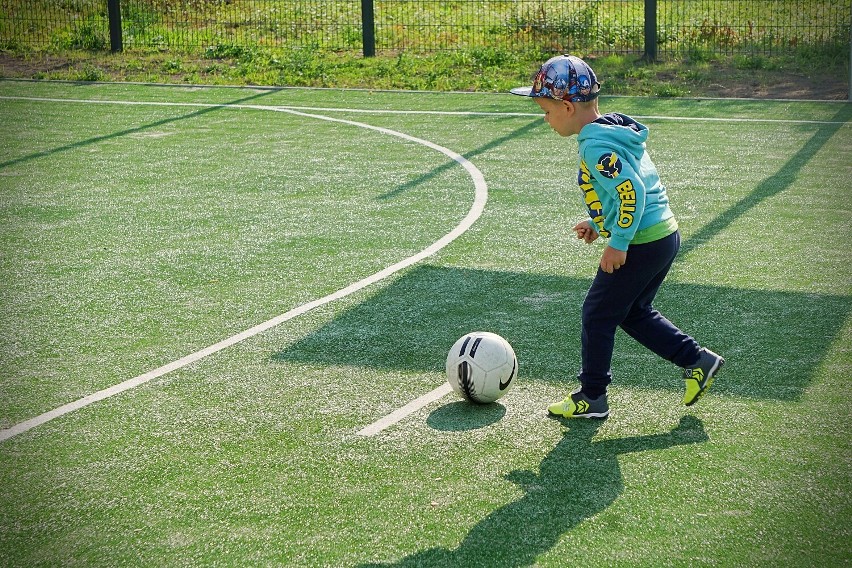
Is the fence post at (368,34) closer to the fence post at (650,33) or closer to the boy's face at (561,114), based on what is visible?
the fence post at (650,33)

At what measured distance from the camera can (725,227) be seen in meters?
8.57

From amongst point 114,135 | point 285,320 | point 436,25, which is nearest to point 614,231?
point 285,320

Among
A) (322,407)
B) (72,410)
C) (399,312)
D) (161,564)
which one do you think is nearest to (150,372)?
(72,410)

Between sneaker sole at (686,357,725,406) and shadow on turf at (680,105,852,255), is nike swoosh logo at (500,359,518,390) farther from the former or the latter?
shadow on turf at (680,105,852,255)

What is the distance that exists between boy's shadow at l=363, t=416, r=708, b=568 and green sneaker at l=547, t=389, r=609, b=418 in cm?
5

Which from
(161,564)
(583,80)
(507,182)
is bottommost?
(161,564)

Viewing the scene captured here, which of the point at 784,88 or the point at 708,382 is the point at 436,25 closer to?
the point at 784,88

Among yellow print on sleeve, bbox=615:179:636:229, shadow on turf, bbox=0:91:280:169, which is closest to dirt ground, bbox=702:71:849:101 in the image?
shadow on turf, bbox=0:91:280:169

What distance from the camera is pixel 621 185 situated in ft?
15.2

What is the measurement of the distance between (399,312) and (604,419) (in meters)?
1.99

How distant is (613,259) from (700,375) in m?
0.85

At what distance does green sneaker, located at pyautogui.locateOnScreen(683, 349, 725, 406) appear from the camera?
199 inches

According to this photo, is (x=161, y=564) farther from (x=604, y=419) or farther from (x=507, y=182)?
(x=507, y=182)

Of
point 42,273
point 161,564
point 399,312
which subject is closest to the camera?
point 161,564
